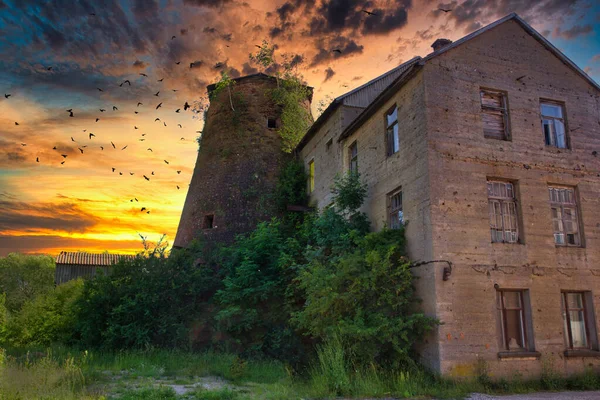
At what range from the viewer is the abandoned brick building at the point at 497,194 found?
12.4 meters

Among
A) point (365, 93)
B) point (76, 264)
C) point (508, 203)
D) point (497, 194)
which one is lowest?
point (508, 203)

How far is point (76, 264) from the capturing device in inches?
1585

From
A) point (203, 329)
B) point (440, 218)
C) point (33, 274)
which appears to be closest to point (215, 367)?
point (203, 329)

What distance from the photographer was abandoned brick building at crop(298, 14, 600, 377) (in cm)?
1243

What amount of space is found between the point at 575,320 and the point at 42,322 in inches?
827

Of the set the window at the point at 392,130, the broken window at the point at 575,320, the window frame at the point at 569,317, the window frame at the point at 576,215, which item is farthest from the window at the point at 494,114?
Result: the broken window at the point at 575,320

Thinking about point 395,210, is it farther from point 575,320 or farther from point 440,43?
point 440,43

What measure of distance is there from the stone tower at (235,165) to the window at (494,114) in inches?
483

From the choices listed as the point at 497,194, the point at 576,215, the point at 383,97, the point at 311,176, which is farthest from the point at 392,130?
the point at 311,176

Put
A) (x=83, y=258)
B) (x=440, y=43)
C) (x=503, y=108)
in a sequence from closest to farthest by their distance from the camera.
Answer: (x=503, y=108) < (x=440, y=43) < (x=83, y=258)

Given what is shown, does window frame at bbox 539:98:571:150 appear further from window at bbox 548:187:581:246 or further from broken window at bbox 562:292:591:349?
broken window at bbox 562:292:591:349

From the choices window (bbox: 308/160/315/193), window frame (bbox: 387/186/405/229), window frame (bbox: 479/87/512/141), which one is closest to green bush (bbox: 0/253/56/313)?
window (bbox: 308/160/315/193)

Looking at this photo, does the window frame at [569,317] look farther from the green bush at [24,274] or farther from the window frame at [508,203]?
the green bush at [24,274]

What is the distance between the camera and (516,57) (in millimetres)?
15086
